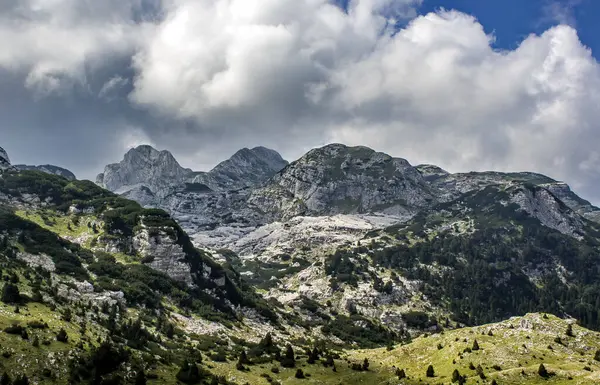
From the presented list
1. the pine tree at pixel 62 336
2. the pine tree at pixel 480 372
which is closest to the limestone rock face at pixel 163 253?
the pine tree at pixel 62 336

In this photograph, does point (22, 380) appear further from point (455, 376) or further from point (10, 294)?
point (455, 376)

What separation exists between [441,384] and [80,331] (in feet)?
202

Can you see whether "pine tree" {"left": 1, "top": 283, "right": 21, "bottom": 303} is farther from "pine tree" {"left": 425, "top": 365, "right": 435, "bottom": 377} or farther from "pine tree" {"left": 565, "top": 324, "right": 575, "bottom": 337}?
"pine tree" {"left": 565, "top": 324, "right": 575, "bottom": 337}

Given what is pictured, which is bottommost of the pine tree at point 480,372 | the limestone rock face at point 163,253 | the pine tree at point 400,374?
the pine tree at point 400,374

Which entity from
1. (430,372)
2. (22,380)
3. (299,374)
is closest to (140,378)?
(22,380)

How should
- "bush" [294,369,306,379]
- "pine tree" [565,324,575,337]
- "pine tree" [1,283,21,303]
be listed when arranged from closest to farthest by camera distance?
"pine tree" [1,283,21,303], "bush" [294,369,306,379], "pine tree" [565,324,575,337]

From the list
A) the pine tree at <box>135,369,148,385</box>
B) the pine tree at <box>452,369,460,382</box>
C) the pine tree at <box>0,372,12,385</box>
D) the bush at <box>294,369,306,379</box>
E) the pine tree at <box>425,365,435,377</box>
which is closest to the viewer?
the pine tree at <box>0,372,12,385</box>

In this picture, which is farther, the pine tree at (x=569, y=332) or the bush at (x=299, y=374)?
the pine tree at (x=569, y=332)

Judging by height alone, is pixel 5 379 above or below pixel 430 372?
below

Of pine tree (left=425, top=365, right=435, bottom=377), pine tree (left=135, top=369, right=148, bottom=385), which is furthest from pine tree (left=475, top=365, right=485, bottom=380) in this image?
pine tree (left=135, top=369, right=148, bottom=385)

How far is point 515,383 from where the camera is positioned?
7044 cm

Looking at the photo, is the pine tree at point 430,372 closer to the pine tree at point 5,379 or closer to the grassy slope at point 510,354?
the grassy slope at point 510,354

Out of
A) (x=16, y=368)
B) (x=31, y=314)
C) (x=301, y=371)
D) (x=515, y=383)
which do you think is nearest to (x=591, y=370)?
(x=515, y=383)

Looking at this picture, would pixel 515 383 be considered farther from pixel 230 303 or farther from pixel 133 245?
pixel 133 245
